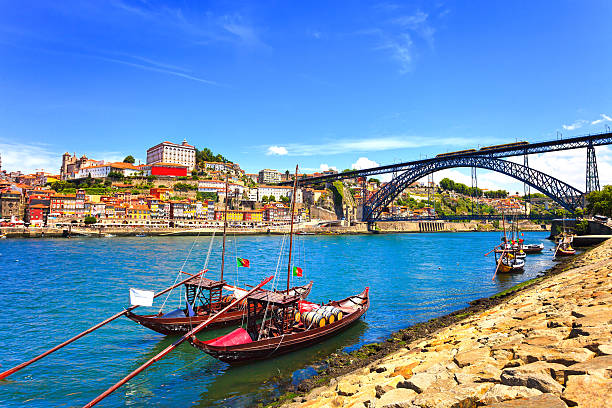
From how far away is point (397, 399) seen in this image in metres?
4.48

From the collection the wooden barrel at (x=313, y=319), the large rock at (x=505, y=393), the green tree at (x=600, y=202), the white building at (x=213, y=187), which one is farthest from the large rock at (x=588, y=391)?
the white building at (x=213, y=187)

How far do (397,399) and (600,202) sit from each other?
50055 millimetres

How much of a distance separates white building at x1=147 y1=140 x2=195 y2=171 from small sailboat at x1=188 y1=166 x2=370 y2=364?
314 feet

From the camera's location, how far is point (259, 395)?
805 cm

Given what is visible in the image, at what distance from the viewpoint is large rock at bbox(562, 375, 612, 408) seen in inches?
117

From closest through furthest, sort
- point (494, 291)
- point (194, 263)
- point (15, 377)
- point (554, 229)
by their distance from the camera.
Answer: point (15, 377), point (494, 291), point (194, 263), point (554, 229)

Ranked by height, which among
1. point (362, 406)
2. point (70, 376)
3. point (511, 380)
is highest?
point (511, 380)

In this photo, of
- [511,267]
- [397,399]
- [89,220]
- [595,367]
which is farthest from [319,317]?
[89,220]

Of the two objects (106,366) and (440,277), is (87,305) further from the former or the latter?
(440,277)

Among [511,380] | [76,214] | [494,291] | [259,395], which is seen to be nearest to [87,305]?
[259,395]

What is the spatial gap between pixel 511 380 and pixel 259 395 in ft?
19.1

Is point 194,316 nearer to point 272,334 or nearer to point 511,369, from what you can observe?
point 272,334

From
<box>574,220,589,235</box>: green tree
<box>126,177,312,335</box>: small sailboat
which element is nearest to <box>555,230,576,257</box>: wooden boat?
<box>574,220,589,235</box>: green tree

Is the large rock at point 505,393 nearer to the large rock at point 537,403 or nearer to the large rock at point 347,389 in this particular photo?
the large rock at point 537,403
